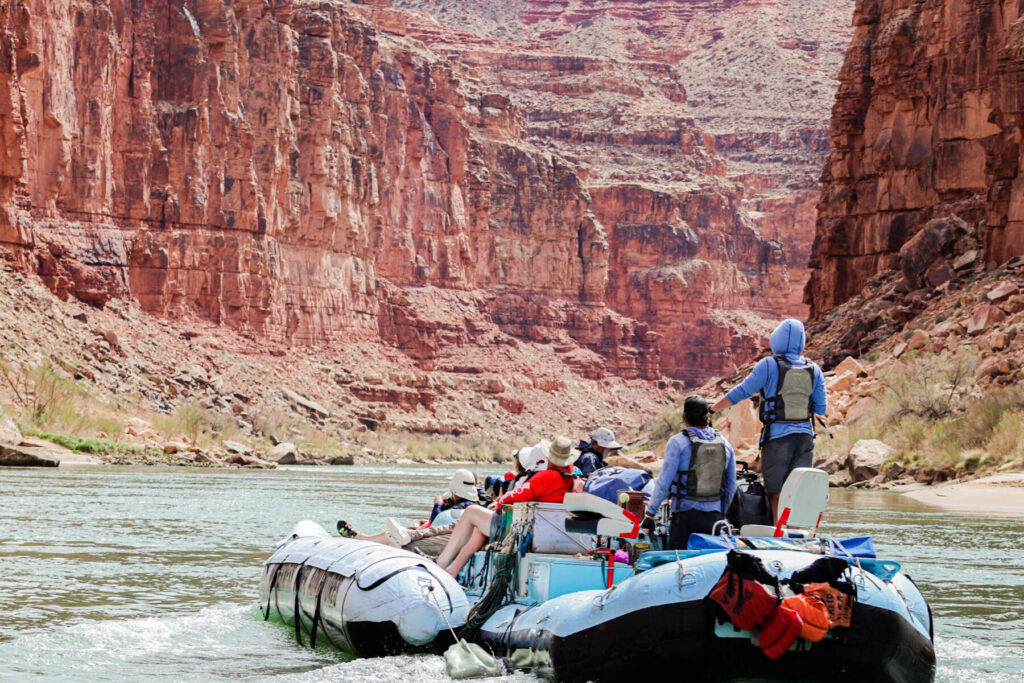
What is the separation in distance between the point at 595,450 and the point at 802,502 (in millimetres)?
3255

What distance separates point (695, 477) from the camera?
12.1 metres

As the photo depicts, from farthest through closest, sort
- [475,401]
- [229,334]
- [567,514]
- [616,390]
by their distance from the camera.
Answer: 1. [616,390]
2. [475,401]
3. [229,334]
4. [567,514]

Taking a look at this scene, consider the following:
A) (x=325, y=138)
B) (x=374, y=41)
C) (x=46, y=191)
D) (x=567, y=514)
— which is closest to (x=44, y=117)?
(x=46, y=191)

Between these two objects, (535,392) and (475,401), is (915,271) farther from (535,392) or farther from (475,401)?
(535,392)

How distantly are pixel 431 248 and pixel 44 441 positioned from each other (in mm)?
88242

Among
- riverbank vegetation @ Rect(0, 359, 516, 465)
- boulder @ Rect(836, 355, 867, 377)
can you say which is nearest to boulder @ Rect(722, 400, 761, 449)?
boulder @ Rect(836, 355, 867, 377)

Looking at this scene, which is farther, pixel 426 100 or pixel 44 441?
pixel 426 100

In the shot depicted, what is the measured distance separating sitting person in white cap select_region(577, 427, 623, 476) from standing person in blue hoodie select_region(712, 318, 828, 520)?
183 centimetres

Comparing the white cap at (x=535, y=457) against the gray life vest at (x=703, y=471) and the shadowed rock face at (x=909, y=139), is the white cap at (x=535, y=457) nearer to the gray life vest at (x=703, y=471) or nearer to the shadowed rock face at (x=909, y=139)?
the gray life vest at (x=703, y=471)

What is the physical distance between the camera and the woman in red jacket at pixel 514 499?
43.1 ft

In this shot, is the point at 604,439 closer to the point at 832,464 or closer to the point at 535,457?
the point at 535,457

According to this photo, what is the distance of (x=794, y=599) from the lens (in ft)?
35.0

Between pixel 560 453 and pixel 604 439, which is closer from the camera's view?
pixel 560 453

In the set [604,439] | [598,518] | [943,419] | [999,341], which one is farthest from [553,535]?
[999,341]
